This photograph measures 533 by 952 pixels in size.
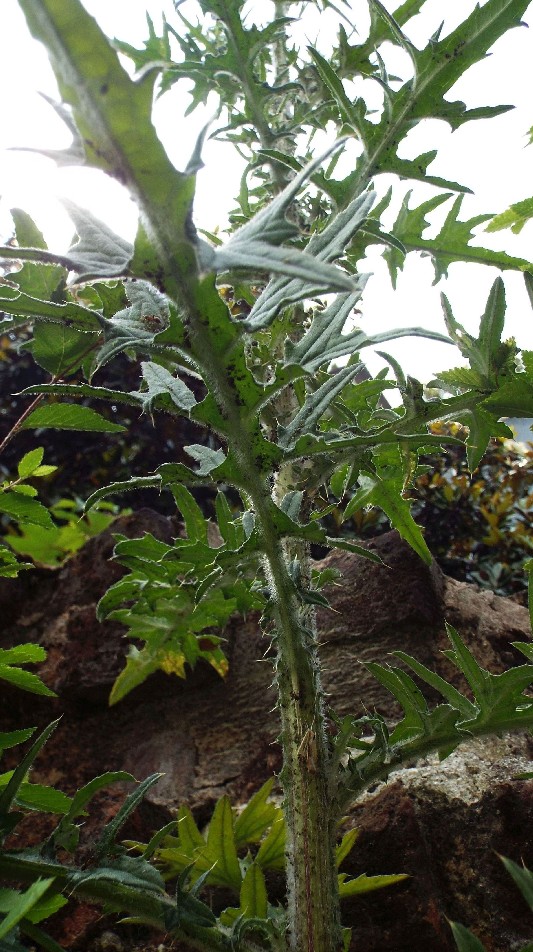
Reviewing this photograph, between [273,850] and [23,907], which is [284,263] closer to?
[23,907]

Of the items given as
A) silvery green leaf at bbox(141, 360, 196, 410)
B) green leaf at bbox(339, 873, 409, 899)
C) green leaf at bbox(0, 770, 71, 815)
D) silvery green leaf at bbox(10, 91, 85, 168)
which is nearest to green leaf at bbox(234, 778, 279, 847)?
green leaf at bbox(339, 873, 409, 899)

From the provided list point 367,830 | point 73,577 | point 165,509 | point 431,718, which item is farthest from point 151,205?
point 165,509

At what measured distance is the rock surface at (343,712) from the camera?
123 centimetres

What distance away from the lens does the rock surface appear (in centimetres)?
123

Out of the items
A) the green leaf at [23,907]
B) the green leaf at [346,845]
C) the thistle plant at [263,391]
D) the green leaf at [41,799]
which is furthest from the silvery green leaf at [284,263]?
the green leaf at [346,845]

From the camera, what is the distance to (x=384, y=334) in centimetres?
82

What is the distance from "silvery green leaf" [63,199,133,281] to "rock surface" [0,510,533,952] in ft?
3.33

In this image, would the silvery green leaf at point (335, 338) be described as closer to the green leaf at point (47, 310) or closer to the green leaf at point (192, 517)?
Result: the green leaf at point (47, 310)

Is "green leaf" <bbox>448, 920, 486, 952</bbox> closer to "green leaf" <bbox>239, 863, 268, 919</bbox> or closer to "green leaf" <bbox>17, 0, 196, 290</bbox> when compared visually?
"green leaf" <bbox>239, 863, 268, 919</bbox>

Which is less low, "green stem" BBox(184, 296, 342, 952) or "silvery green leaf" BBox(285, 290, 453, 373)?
"silvery green leaf" BBox(285, 290, 453, 373)

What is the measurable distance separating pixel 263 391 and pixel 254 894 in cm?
79

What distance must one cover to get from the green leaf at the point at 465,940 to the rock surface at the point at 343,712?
0.55 metres

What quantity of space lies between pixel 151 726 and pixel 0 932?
4.11 feet

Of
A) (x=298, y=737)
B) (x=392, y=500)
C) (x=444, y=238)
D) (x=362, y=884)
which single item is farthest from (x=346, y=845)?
(x=444, y=238)
